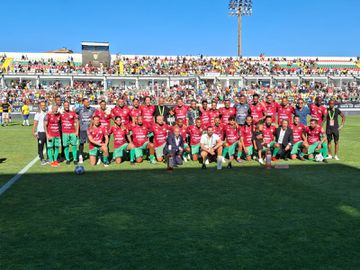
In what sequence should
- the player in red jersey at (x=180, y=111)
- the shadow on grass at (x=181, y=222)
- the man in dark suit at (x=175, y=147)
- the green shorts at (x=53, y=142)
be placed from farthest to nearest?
the player in red jersey at (x=180, y=111), the green shorts at (x=53, y=142), the man in dark suit at (x=175, y=147), the shadow on grass at (x=181, y=222)

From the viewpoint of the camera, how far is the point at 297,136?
11461 mm

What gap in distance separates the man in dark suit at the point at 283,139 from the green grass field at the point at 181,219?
5.39 feet

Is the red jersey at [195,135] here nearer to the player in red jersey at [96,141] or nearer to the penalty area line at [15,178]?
the player in red jersey at [96,141]

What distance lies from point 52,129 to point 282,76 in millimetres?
40790

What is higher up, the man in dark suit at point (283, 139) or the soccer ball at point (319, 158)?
the man in dark suit at point (283, 139)

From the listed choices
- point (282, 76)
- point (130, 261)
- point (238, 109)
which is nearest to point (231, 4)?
point (282, 76)

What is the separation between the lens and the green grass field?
454 centimetres

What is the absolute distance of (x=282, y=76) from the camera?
47094 mm

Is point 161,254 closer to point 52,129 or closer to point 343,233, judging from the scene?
point 343,233

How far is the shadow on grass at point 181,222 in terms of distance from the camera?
4.53 m

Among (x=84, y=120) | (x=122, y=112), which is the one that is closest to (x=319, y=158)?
(x=122, y=112)

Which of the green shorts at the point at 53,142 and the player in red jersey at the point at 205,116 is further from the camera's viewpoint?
the player in red jersey at the point at 205,116

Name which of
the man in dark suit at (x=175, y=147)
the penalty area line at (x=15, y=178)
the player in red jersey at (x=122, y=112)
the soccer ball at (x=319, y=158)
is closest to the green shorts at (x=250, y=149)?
the soccer ball at (x=319, y=158)

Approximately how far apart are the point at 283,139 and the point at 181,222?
6340 millimetres
